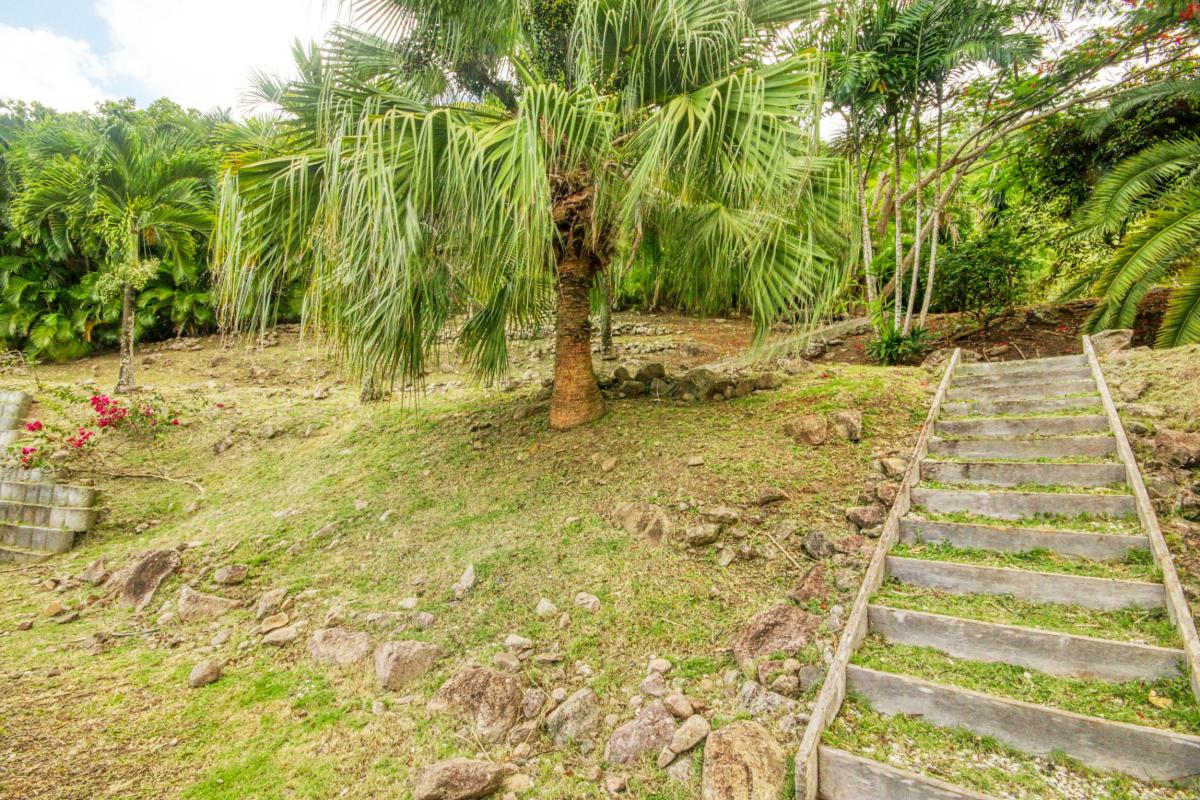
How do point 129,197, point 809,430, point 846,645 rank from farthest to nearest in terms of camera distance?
point 129,197, point 809,430, point 846,645

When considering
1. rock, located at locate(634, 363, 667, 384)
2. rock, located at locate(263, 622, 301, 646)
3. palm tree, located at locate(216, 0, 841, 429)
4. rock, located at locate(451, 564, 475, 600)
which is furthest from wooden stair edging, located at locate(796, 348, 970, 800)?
rock, located at locate(263, 622, 301, 646)

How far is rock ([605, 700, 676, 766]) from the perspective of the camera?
2004mm

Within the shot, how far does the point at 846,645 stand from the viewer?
2.15m

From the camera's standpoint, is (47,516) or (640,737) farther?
(47,516)

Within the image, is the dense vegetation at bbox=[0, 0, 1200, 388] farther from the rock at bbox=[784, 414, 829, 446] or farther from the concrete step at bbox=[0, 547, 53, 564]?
the concrete step at bbox=[0, 547, 53, 564]

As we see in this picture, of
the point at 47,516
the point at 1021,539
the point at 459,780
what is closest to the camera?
the point at 459,780

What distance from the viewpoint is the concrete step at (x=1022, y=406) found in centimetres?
379

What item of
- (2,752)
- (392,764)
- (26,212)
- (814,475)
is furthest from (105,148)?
(814,475)

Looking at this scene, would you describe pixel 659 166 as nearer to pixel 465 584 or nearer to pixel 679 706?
pixel 465 584

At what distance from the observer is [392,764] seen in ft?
6.82

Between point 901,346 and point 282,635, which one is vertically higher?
point 901,346

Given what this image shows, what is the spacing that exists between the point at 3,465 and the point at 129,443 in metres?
1.06

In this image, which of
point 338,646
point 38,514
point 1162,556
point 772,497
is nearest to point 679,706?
point 772,497

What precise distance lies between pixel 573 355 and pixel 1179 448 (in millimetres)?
3876
